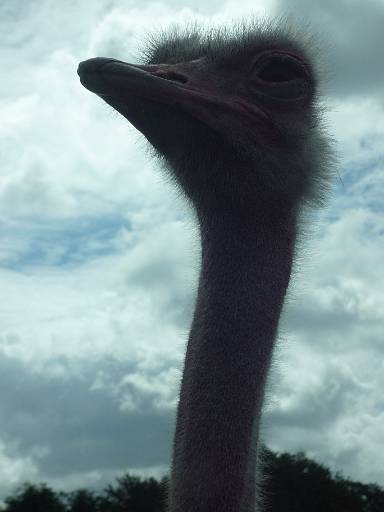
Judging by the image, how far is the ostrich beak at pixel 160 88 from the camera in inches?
150

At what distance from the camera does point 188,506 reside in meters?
3.64

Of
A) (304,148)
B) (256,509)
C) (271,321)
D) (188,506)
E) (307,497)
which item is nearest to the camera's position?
(188,506)

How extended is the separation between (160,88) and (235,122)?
1.74ft

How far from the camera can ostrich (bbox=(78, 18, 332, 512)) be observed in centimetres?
379

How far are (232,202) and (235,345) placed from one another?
77cm

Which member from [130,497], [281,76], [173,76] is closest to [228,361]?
[173,76]

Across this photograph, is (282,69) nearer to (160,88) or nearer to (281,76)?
(281,76)

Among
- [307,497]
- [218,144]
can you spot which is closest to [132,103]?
[218,144]

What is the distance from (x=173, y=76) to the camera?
4.32 meters

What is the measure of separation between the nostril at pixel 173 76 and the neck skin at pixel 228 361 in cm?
67

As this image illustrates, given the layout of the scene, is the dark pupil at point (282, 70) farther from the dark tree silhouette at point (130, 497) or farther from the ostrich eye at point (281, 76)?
the dark tree silhouette at point (130, 497)

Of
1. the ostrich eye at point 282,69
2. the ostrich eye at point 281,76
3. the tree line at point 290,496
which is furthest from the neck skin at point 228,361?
the tree line at point 290,496

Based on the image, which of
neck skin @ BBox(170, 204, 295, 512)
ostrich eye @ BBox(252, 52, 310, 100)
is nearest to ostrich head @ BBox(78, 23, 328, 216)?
ostrich eye @ BBox(252, 52, 310, 100)

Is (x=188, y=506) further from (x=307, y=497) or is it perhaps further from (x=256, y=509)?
(x=307, y=497)
